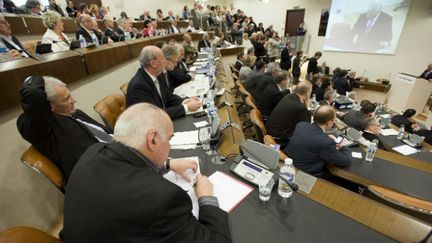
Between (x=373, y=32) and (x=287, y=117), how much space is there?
8.06 m

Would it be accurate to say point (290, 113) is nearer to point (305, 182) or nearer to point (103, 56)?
point (305, 182)

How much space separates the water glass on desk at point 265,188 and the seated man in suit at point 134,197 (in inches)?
11.5

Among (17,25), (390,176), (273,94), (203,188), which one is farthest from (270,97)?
(17,25)

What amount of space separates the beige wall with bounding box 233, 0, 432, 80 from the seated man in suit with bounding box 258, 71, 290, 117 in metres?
6.94

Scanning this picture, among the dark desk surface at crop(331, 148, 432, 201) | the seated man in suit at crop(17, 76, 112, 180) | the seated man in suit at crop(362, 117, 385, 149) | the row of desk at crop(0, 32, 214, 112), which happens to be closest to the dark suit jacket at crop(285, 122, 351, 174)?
the dark desk surface at crop(331, 148, 432, 201)

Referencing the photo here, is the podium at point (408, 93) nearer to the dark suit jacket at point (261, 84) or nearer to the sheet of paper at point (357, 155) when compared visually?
the dark suit jacket at point (261, 84)

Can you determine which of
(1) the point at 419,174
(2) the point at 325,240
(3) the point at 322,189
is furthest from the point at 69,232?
(1) the point at 419,174

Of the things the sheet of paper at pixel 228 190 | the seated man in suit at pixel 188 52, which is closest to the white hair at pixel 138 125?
the sheet of paper at pixel 228 190

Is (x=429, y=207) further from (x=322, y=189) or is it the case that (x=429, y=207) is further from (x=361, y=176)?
(x=322, y=189)

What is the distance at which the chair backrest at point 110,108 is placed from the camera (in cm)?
205

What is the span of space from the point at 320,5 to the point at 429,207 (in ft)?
35.1

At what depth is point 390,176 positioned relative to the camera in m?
1.83

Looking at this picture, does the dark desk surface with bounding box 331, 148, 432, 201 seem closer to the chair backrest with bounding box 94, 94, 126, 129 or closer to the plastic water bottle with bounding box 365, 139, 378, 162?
the plastic water bottle with bounding box 365, 139, 378, 162

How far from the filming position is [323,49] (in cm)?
978
